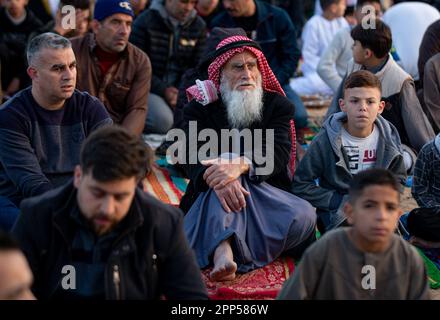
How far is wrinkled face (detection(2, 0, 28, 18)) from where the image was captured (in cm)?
893

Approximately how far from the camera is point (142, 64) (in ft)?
23.1

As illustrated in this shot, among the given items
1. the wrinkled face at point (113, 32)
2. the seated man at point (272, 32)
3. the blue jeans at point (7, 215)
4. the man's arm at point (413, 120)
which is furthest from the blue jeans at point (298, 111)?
the blue jeans at point (7, 215)

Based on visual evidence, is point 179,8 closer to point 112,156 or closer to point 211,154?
point 211,154

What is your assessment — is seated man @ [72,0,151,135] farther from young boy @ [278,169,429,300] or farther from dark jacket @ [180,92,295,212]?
young boy @ [278,169,429,300]

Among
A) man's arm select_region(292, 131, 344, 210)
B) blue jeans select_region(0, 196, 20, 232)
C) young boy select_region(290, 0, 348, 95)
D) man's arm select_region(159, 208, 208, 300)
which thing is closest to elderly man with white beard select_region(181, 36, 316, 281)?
man's arm select_region(292, 131, 344, 210)

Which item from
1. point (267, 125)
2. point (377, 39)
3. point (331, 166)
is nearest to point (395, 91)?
point (377, 39)

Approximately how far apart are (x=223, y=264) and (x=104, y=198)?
5.26 ft

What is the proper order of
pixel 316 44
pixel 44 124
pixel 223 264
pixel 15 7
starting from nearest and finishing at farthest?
1. pixel 223 264
2. pixel 44 124
3. pixel 15 7
4. pixel 316 44

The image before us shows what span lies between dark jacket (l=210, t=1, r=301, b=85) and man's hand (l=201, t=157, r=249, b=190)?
345 cm

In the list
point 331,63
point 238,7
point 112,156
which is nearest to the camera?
point 112,156

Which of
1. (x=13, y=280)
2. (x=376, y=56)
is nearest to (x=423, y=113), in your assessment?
(x=376, y=56)

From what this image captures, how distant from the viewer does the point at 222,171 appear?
203 inches
